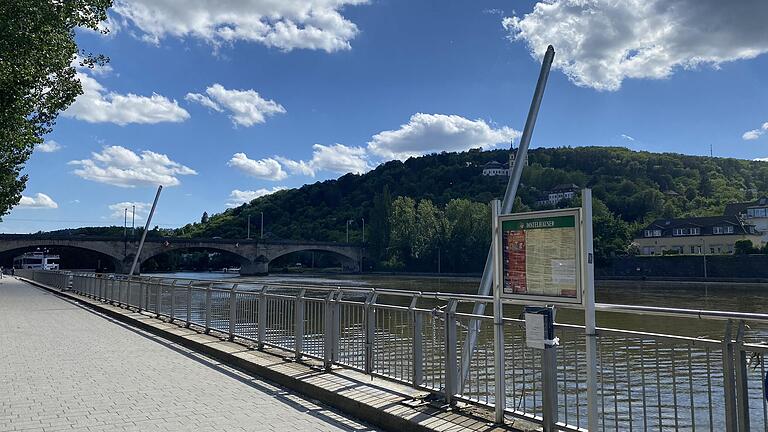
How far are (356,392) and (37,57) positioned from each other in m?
14.0

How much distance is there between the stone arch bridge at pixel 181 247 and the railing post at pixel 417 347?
85420 millimetres

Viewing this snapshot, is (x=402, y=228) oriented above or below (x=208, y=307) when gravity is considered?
above

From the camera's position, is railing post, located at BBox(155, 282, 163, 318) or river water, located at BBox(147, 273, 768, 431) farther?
railing post, located at BBox(155, 282, 163, 318)

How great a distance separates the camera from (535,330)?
5113 millimetres

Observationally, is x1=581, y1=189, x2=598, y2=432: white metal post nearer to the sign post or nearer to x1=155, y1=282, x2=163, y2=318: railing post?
the sign post

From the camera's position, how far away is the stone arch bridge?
273 ft

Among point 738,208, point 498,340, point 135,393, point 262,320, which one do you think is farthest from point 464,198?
point 498,340

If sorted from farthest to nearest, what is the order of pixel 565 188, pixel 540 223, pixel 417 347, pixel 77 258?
pixel 565 188, pixel 77 258, pixel 417 347, pixel 540 223

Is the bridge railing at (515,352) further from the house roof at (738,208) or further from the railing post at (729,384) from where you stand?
the house roof at (738,208)

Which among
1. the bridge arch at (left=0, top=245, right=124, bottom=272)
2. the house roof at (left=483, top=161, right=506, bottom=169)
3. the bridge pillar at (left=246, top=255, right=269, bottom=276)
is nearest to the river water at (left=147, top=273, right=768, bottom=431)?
the bridge arch at (left=0, top=245, right=124, bottom=272)

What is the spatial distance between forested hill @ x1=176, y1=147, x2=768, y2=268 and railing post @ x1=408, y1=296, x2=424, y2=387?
354ft

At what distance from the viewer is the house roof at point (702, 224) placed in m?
94.1

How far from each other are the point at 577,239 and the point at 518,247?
70 centimetres

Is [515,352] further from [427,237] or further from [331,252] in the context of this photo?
[331,252]
